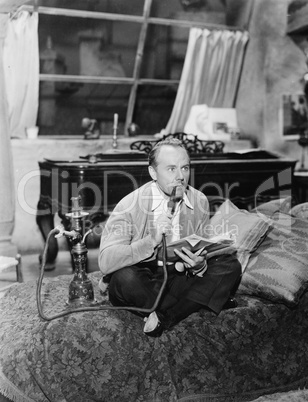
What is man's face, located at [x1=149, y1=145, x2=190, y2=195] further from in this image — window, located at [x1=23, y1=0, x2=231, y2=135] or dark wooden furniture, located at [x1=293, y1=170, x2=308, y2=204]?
window, located at [x1=23, y1=0, x2=231, y2=135]

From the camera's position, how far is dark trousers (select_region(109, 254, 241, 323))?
7.95ft

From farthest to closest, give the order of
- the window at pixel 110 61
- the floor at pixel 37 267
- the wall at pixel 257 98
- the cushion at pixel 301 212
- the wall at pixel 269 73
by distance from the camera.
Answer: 1. the wall at pixel 269 73
2. the window at pixel 110 61
3. the wall at pixel 257 98
4. the floor at pixel 37 267
5. the cushion at pixel 301 212

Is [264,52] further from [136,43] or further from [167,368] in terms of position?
[167,368]

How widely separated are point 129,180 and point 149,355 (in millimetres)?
2320

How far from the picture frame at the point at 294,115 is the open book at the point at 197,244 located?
149 inches

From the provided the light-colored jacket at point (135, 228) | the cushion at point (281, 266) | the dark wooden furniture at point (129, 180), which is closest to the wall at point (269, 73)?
the dark wooden furniture at point (129, 180)

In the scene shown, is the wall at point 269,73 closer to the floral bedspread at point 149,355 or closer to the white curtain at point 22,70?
the white curtain at point 22,70

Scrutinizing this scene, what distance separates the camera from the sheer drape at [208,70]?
6.09 metres

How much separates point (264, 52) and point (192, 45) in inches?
31.7

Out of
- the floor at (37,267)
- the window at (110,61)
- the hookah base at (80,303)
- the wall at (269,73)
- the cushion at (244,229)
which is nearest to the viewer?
the hookah base at (80,303)

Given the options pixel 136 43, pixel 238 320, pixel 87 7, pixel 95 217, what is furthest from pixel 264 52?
pixel 238 320

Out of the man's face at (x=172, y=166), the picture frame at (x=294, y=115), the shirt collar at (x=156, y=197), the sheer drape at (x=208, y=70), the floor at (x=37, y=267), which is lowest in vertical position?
the floor at (x=37, y=267)

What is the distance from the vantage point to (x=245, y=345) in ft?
8.02

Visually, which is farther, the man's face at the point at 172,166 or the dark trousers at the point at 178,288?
the man's face at the point at 172,166
